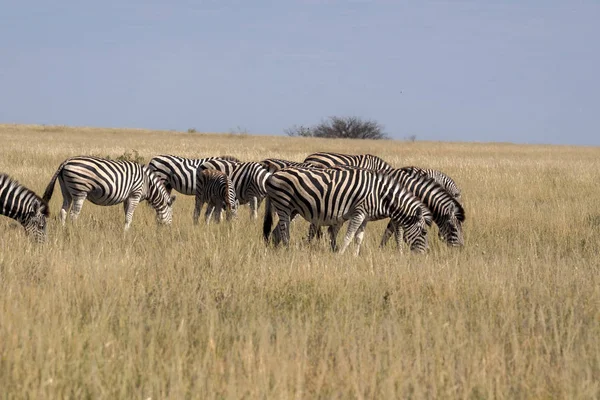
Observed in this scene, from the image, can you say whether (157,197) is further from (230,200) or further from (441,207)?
(441,207)

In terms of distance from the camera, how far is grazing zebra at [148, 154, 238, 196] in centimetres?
1448

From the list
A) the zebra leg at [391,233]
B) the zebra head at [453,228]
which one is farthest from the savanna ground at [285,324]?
the zebra leg at [391,233]

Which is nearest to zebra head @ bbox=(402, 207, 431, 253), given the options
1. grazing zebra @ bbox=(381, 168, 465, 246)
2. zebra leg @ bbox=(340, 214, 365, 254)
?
zebra leg @ bbox=(340, 214, 365, 254)

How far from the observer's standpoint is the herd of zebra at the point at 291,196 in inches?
374

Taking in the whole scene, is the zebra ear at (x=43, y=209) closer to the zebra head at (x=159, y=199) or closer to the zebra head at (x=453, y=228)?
the zebra head at (x=159, y=199)

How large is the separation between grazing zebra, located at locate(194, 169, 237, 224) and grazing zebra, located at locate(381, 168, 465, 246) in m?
3.11

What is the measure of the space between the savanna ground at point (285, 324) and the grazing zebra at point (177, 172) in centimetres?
450

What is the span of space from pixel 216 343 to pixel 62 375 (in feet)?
3.65

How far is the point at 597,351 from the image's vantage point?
4941 millimetres

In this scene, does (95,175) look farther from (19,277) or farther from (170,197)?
(19,277)

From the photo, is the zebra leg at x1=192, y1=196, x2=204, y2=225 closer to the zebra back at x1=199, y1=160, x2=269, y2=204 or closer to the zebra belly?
the zebra back at x1=199, y1=160, x2=269, y2=204

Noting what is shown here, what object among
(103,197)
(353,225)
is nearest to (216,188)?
(103,197)

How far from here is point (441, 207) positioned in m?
10.8

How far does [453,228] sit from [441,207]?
1.46ft
